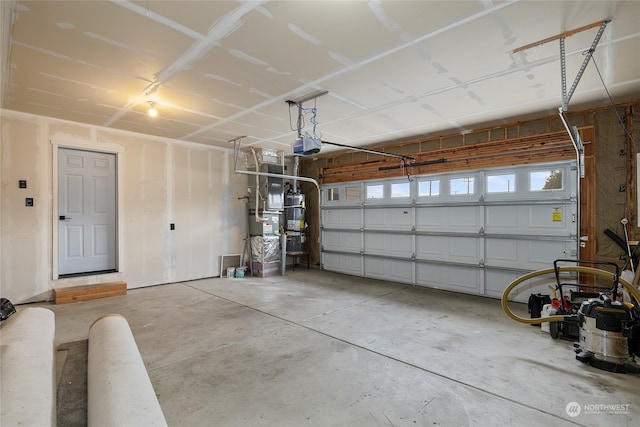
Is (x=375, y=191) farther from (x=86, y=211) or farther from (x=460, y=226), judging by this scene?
(x=86, y=211)

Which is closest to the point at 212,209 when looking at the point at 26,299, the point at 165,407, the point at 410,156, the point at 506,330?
the point at 26,299

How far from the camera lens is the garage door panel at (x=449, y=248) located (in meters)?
5.08

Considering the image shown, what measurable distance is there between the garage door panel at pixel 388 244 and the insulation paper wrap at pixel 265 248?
1964 millimetres

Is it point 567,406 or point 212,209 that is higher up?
point 212,209

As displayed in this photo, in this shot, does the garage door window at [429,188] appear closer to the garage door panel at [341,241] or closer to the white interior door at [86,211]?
the garage door panel at [341,241]

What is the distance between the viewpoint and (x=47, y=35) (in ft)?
7.91

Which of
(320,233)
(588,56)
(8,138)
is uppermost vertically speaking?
(588,56)

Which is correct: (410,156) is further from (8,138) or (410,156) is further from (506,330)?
(8,138)

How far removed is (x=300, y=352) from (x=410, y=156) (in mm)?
4226

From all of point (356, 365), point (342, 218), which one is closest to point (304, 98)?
point (356, 365)

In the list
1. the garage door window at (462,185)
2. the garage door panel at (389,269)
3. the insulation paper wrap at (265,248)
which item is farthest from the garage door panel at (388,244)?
the insulation paper wrap at (265,248)

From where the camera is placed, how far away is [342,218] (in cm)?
697

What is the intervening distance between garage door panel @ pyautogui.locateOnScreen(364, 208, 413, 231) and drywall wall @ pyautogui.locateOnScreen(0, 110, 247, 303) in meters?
2.82

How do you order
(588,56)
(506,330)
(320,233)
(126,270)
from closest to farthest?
(588,56), (506,330), (126,270), (320,233)
